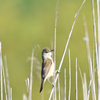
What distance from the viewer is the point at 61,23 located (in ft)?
40.4

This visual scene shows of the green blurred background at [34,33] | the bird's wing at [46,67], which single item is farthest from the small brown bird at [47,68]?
the green blurred background at [34,33]

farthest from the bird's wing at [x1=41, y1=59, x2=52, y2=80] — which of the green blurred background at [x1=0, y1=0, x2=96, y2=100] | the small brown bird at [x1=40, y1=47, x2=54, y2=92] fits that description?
the green blurred background at [x1=0, y1=0, x2=96, y2=100]

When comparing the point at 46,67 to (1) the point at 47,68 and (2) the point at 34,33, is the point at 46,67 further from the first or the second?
(2) the point at 34,33

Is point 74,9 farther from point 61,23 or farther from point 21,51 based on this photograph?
point 21,51

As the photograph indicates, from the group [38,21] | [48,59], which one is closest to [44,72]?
[48,59]

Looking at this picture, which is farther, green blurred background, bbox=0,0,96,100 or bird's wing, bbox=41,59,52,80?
green blurred background, bbox=0,0,96,100

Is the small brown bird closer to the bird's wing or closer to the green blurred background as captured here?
the bird's wing

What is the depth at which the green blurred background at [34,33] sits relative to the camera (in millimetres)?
10495

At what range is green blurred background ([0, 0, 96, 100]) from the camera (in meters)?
10.5

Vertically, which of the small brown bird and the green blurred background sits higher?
the green blurred background

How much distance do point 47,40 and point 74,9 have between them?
2.53 meters

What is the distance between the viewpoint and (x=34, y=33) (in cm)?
1268

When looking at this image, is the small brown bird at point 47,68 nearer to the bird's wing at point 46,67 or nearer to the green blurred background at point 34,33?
the bird's wing at point 46,67

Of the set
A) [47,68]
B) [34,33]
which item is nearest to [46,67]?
[47,68]
